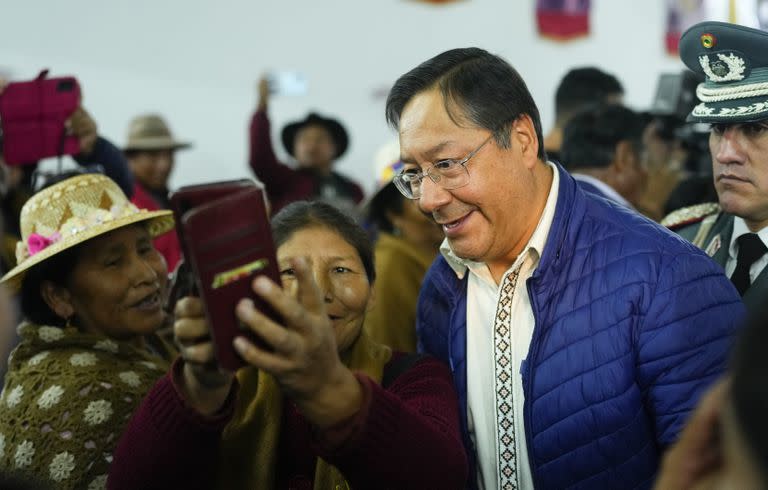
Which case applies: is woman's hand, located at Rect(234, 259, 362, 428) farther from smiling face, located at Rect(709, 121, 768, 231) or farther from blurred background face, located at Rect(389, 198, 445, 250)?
blurred background face, located at Rect(389, 198, 445, 250)

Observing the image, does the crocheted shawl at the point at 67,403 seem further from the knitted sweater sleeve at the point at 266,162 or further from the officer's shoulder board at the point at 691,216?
the knitted sweater sleeve at the point at 266,162

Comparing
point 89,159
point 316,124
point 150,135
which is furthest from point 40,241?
point 316,124

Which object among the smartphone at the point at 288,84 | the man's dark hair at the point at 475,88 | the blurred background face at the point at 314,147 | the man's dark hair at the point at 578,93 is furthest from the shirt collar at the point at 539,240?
the blurred background face at the point at 314,147

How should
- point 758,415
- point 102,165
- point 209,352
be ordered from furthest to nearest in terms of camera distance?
point 102,165, point 209,352, point 758,415

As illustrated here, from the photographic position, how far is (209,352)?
1314 mm

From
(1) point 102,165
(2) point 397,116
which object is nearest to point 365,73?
(1) point 102,165

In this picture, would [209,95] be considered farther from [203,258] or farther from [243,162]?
[203,258]

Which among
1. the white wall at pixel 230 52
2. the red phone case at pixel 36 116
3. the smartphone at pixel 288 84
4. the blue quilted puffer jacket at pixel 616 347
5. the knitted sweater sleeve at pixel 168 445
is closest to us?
the knitted sweater sleeve at pixel 168 445

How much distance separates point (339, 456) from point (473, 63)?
3.01ft

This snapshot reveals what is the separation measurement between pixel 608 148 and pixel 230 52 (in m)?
3.46

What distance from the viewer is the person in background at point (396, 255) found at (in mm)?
3107

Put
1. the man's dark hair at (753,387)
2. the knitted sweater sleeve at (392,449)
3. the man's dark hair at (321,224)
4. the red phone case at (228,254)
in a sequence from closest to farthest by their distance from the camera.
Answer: the man's dark hair at (753,387) < the red phone case at (228,254) < the knitted sweater sleeve at (392,449) < the man's dark hair at (321,224)

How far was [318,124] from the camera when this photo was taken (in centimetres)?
593

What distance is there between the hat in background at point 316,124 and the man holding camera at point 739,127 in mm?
3865
